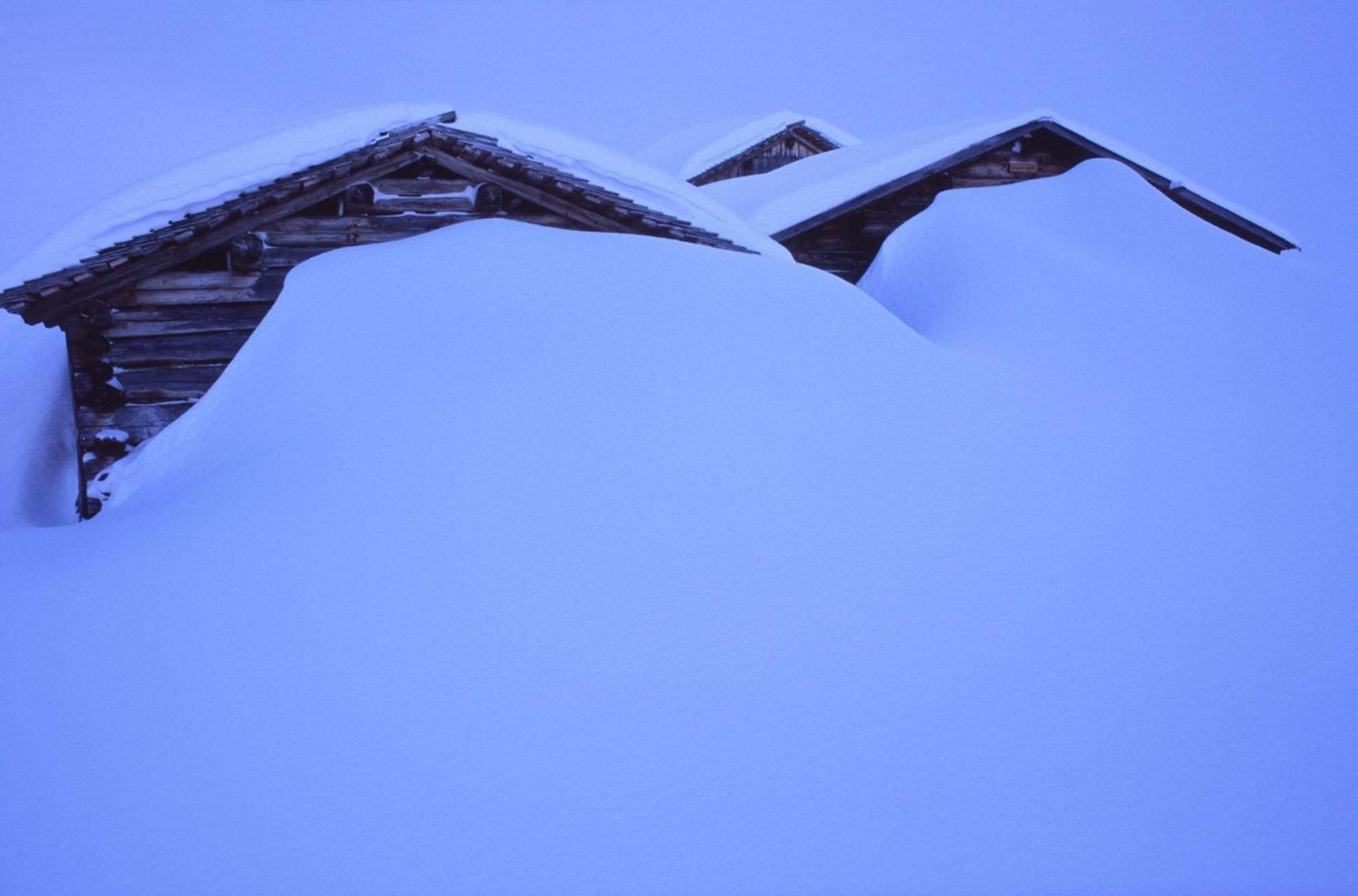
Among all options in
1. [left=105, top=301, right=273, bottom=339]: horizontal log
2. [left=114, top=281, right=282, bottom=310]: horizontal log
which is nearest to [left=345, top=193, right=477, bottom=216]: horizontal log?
[left=114, top=281, right=282, bottom=310]: horizontal log

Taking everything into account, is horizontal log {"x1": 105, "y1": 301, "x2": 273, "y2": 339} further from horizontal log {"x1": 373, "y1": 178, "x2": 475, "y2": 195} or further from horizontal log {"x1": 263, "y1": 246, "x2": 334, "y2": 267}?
horizontal log {"x1": 373, "y1": 178, "x2": 475, "y2": 195}

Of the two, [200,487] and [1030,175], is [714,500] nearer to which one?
[200,487]

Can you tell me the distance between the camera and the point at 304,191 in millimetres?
5879

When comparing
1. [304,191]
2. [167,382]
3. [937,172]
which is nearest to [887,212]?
[937,172]

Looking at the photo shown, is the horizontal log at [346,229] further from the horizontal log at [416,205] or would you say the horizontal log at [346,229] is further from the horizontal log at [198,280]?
the horizontal log at [198,280]

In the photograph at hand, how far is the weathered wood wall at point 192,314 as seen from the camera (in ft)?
18.7

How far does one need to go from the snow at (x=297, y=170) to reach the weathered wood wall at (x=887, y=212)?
307cm

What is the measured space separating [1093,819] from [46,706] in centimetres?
320

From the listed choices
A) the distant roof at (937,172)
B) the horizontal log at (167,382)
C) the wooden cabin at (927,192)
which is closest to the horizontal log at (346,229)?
the horizontal log at (167,382)

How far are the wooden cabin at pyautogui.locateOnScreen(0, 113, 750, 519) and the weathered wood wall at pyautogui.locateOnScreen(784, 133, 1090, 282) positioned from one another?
183 inches

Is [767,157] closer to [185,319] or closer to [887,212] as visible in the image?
[887,212]

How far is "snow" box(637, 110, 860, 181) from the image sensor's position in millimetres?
17000

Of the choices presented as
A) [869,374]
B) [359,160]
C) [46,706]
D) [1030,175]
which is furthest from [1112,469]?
[1030,175]

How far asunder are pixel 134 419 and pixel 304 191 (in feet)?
7.13
